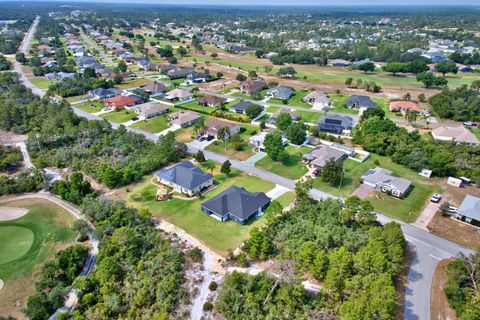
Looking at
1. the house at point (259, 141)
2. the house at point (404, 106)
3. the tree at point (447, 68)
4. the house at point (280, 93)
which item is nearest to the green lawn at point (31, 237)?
the house at point (259, 141)

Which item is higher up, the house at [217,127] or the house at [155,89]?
the house at [217,127]

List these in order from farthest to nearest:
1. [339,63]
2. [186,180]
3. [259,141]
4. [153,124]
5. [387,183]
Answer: [339,63], [153,124], [259,141], [387,183], [186,180]

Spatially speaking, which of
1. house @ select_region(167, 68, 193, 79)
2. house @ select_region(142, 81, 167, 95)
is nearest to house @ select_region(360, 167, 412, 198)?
house @ select_region(142, 81, 167, 95)

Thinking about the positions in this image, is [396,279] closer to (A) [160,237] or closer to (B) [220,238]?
(B) [220,238]

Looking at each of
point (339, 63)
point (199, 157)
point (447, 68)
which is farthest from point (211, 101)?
point (447, 68)

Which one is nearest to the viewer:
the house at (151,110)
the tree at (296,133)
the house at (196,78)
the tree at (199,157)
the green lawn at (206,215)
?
the green lawn at (206,215)

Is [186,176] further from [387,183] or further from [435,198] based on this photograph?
[435,198]

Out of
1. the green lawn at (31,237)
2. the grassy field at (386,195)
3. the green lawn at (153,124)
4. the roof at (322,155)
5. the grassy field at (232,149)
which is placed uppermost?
the roof at (322,155)

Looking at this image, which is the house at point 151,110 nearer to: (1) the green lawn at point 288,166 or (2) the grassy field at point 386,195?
(1) the green lawn at point 288,166

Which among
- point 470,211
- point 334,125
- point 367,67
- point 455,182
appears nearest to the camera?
point 470,211
